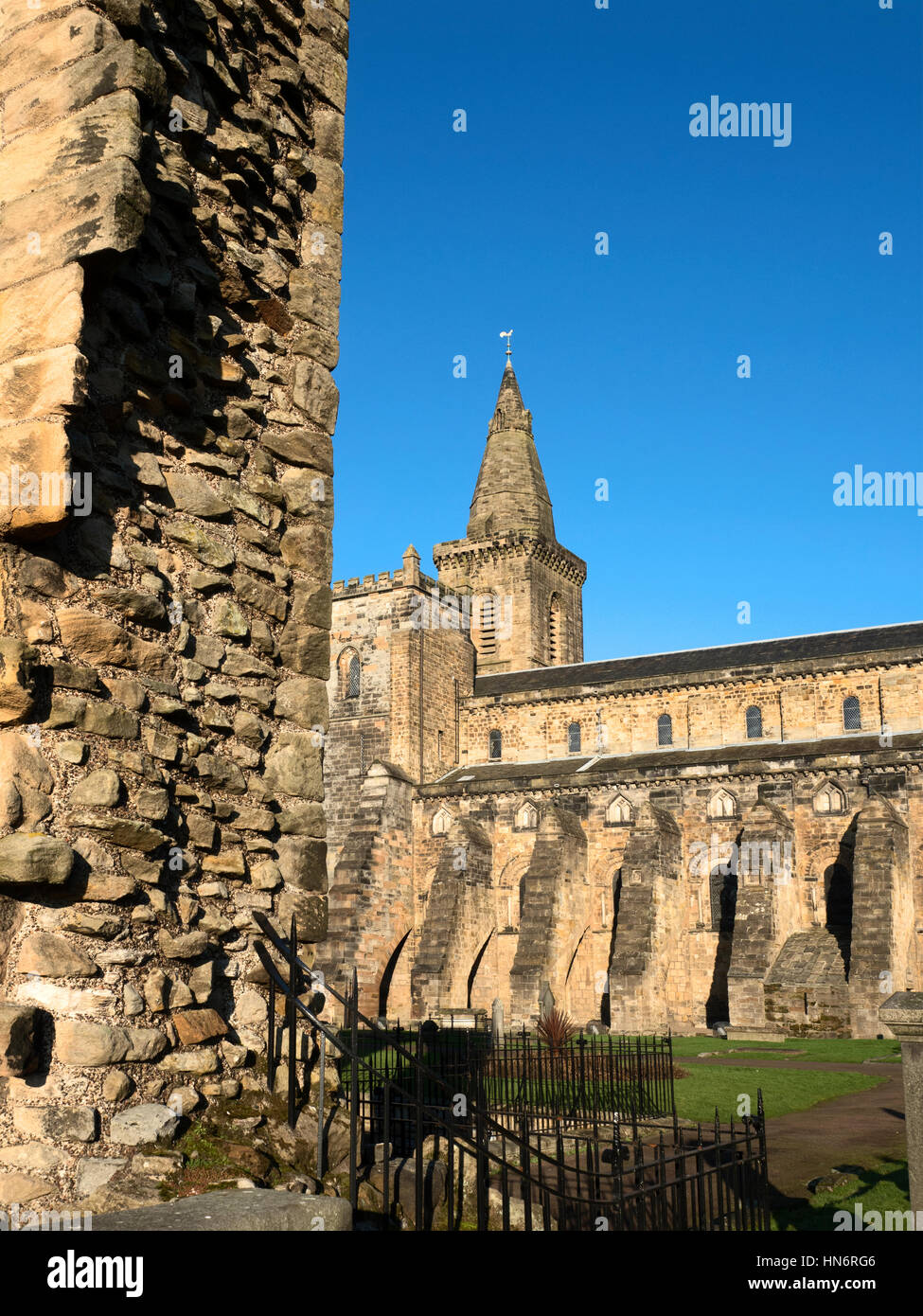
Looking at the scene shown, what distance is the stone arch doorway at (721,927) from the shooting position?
102 feet

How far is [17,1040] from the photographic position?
350 centimetres

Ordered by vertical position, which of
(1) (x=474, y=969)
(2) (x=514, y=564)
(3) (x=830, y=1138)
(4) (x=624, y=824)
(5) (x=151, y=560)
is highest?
(2) (x=514, y=564)

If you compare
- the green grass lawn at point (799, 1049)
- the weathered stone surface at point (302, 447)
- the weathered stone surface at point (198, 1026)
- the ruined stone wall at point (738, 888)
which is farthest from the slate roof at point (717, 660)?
the weathered stone surface at point (198, 1026)

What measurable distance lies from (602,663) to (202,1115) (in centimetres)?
4007

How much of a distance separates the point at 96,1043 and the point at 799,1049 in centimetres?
2271

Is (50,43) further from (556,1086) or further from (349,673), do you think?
(349,673)

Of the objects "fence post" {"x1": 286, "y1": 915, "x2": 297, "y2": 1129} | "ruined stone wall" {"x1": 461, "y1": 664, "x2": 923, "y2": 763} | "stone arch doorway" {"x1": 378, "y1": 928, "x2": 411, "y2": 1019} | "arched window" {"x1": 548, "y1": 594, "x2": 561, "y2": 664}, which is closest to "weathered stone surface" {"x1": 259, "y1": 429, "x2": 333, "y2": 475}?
"fence post" {"x1": 286, "y1": 915, "x2": 297, "y2": 1129}

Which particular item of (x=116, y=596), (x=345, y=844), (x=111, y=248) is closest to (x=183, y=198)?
(x=111, y=248)

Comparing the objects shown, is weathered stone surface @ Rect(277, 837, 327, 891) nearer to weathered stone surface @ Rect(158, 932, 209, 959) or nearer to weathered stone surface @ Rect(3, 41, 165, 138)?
weathered stone surface @ Rect(158, 932, 209, 959)

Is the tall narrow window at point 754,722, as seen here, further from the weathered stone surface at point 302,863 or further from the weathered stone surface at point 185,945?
the weathered stone surface at point 185,945

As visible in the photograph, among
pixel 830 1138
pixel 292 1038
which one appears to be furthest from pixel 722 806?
pixel 292 1038

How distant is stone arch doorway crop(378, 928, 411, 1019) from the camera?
3516 centimetres

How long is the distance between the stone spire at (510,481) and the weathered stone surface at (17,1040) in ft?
149

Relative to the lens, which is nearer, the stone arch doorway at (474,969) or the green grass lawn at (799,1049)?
the green grass lawn at (799,1049)
